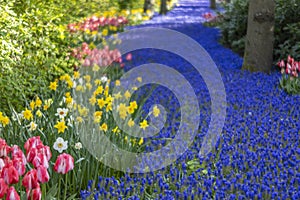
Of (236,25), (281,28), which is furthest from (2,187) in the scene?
(236,25)

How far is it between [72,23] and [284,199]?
5.59 metres

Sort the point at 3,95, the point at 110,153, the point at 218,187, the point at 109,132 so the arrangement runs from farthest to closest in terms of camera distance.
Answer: the point at 3,95 → the point at 109,132 → the point at 110,153 → the point at 218,187

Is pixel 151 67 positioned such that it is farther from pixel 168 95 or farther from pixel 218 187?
pixel 218 187

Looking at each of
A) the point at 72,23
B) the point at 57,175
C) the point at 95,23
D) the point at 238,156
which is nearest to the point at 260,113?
the point at 238,156

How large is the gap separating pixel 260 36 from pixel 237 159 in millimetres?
3800

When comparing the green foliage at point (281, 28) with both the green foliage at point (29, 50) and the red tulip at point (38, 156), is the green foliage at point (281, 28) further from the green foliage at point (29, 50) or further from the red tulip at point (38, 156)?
the red tulip at point (38, 156)

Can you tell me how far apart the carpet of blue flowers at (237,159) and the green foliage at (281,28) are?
5.81 feet

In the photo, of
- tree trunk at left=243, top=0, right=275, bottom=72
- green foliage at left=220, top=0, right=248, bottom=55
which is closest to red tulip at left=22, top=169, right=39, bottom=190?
tree trunk at left=243, top=0, right=275, bottom=72

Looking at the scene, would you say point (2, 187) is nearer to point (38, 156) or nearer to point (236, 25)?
point (38, 156)

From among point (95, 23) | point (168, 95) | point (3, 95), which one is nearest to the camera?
point (3, 95)

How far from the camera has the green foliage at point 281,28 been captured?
780 centimetres

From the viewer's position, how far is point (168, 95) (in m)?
5.97

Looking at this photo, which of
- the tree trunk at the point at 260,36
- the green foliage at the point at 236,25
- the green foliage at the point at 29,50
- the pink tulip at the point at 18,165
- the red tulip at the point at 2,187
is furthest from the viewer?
the green foliage at the point at 236,25

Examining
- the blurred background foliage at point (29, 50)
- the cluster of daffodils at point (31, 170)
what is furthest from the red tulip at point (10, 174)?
the blurred background foliage at point (29, 50)
